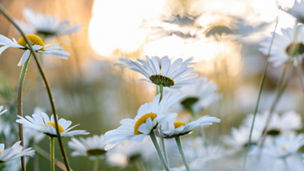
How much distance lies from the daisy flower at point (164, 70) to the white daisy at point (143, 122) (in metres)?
0.06

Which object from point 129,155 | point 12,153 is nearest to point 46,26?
point 129,155

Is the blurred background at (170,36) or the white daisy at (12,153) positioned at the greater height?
the blurred background at (170,36)

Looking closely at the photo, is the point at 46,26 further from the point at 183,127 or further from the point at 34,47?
the point at 183,127

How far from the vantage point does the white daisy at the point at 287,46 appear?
1.94 ft

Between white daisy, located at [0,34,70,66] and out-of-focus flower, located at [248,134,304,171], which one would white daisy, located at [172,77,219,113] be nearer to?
out-of-focus flower, located at [248,134,304,171]

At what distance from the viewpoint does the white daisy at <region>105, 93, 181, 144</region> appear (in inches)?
15.0

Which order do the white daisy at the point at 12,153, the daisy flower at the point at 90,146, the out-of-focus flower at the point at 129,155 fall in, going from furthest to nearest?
the out-of-focus flower at the point at 129,155, the daisy flower at the point at 90,146, the white daisy at the point at 12,153

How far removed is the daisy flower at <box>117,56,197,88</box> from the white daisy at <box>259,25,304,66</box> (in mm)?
178

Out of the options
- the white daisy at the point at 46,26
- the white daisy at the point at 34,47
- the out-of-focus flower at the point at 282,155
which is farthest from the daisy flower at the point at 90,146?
the white daisy at the point at 46,26

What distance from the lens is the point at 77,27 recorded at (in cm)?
100

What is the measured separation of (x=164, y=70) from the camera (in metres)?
0.47

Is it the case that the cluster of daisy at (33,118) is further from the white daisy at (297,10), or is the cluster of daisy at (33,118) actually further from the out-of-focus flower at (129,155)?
the white daisy at (297,10)

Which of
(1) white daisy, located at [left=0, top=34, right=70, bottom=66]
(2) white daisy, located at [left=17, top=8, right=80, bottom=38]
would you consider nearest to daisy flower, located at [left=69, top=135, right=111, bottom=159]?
(1) white daisy, located at [left=0, top=34, right=70, bottom=66]

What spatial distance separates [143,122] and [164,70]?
0.33ft
